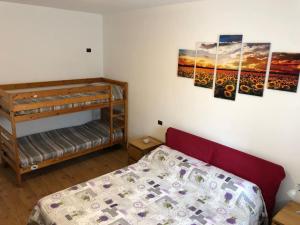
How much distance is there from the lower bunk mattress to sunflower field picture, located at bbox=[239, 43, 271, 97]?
7.76ft

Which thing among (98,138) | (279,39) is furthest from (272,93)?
(98,138)

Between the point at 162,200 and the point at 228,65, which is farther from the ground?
the point at 228,65

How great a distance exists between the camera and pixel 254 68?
98.5 inches

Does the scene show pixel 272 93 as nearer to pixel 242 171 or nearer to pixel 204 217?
pixel 242 171

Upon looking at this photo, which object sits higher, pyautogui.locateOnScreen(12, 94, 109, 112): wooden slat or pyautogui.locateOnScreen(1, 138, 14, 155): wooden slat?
pyautogui.locateOnScreen(12, 94, 109, 112): wooden slat

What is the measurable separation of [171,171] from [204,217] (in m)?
0.73

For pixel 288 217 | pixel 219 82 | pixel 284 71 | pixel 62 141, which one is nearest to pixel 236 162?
pixel 288 217

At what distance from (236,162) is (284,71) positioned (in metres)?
1.02

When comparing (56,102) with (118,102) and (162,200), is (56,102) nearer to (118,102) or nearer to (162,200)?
(118,102)

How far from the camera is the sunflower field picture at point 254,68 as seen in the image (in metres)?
2.42

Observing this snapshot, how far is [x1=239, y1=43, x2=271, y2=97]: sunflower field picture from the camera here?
7.93 feet

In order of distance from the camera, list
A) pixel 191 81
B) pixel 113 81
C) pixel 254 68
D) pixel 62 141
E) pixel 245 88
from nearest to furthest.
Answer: pixel 254 68 → pixel 245 88 → pixel 191 81 → pixel 62 141 → pixel 113 81

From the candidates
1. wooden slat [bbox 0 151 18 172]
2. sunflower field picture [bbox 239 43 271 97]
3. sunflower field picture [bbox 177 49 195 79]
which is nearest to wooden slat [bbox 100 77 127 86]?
sunflower field picture [bbox 177 49 195 79]

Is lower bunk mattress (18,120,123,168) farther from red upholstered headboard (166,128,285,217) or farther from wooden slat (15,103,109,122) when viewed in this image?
red upholstered headboard (166,128,285,217)
